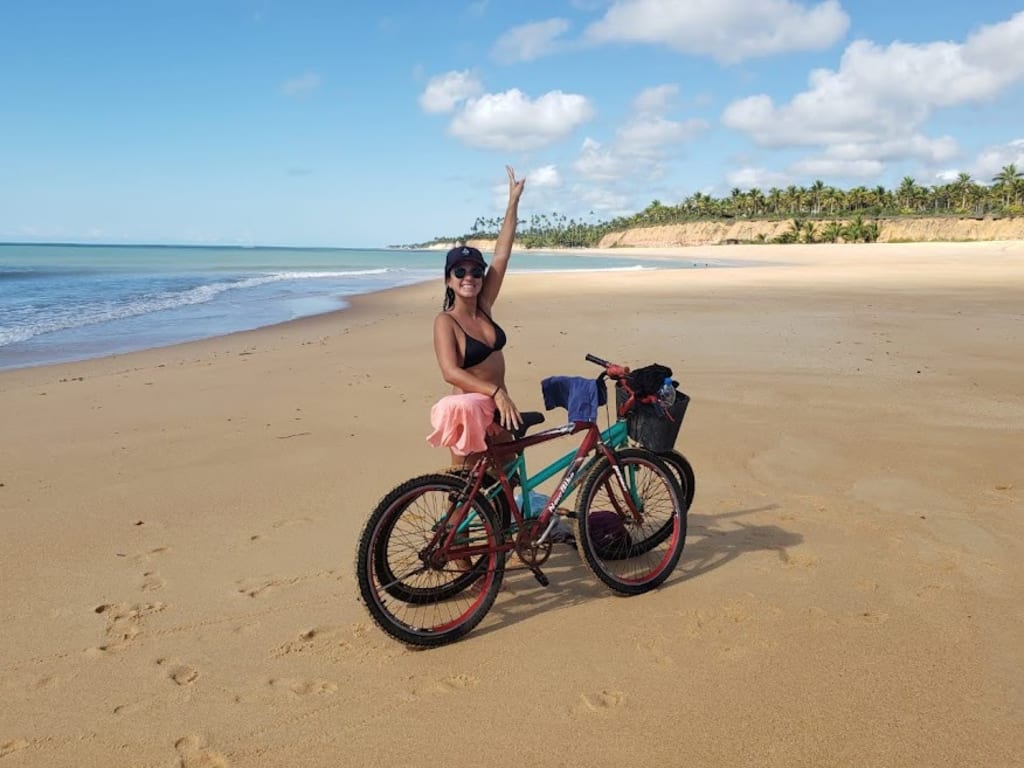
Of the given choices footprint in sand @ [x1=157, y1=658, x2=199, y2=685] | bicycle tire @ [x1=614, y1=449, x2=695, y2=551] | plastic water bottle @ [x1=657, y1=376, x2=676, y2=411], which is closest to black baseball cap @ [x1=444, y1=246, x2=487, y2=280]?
plastic water bottle @ [x1=657, y1=376, x2=676, y2=411]

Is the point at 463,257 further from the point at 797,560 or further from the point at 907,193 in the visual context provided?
the point at 907,193

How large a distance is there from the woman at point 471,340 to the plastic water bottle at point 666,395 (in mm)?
795

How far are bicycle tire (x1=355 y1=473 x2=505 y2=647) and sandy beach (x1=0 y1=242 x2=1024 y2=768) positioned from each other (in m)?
0.14

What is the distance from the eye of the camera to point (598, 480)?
3.84 metres

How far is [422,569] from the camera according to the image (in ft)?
11.7

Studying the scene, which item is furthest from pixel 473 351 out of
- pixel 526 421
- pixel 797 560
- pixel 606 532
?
pixel 797 560

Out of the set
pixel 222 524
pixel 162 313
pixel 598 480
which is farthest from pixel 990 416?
pixel 162 313

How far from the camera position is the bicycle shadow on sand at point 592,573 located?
3.83 metres

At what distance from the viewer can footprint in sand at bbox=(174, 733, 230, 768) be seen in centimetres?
260

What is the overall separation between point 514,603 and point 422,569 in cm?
61

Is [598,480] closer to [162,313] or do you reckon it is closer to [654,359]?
[654,359]

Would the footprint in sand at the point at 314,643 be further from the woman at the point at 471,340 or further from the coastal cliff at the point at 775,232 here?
the coastal cliff at the point at 775,232

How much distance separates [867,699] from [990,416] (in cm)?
562

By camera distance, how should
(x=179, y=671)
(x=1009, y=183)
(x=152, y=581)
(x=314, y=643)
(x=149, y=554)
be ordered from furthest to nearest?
(x=1009, y=183) < (x=149, y=554) < (x=152, y=581) < (x=314, y=643) < (x=179, y=671)
